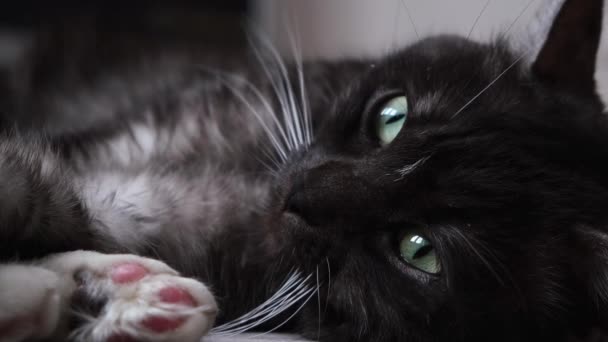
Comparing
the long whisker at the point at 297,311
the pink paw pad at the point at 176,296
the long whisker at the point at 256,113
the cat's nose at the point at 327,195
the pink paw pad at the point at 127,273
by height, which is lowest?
the long whisker at the point at 297,311

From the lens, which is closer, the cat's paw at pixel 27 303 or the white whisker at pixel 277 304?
the cat's paw at pixel 27 303

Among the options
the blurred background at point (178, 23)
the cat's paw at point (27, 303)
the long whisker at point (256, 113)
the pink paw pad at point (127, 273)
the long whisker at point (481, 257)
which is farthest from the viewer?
the blurred background at point (178, 23)

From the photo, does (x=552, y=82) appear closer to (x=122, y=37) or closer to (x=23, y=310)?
(x=23, y=310)

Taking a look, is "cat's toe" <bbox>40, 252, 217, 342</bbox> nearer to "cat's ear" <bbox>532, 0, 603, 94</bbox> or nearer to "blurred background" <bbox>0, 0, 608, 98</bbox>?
"cat's ear" <bbox>532, 0, 603, 94</bbox>

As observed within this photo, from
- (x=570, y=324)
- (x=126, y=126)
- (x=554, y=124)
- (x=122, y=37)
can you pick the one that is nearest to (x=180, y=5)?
(x=122, y=37)

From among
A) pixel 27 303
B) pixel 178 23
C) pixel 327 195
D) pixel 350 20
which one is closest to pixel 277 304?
pixel 327 195

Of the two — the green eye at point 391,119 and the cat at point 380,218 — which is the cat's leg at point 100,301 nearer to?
the cat at point 380,218

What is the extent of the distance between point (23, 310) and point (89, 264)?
0.38 feet

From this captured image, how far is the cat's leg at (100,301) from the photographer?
62 cm

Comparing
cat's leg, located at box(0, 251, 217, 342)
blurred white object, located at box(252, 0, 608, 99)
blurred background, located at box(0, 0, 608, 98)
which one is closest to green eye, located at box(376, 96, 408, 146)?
cat's leg, located at box(0, 251, 217, 342)

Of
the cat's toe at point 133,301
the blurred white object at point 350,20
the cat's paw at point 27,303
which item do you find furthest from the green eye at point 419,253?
the blurred white object at point 350,20

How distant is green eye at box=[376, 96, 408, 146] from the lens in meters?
0.97

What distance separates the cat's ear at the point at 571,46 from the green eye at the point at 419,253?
364 millimetres

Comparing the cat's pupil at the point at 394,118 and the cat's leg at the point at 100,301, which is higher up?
the cat's pupil at the point at 394,118
